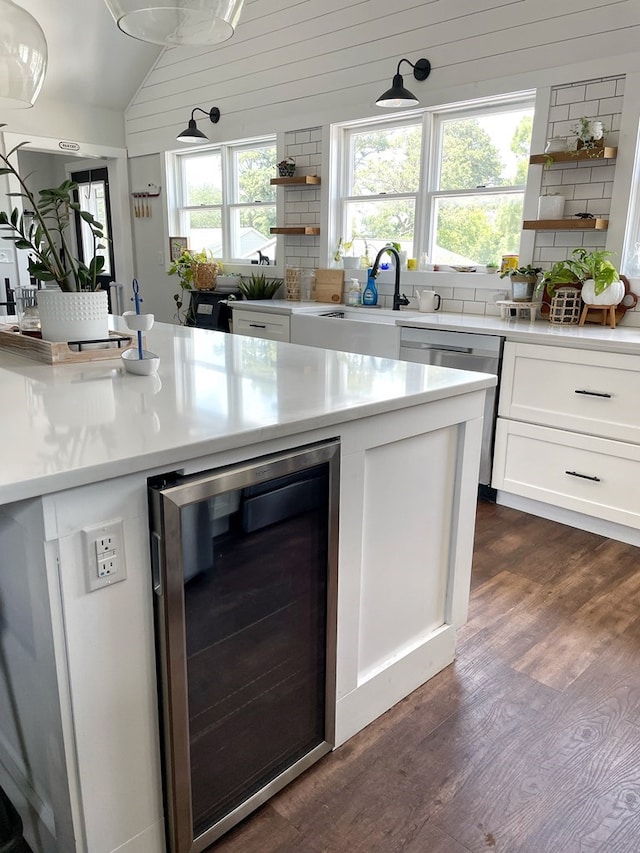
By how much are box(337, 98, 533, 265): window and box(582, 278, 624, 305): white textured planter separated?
802mm

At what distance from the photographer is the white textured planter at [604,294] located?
322 cm

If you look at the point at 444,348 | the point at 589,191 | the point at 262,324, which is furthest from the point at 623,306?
the point at 262,324

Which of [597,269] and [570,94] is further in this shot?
[570,94]

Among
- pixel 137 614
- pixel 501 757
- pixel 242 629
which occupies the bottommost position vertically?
pixel 501 757

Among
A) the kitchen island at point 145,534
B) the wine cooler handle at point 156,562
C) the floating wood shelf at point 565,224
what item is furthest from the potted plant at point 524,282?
the wine cooler handle at point 156,562

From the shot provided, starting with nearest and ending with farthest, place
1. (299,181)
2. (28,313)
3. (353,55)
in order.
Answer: (28,313), (353,55), (299,181)

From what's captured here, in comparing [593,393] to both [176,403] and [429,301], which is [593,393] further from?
[176,403]

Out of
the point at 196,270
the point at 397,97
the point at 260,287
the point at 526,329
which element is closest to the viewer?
the point at 526,329

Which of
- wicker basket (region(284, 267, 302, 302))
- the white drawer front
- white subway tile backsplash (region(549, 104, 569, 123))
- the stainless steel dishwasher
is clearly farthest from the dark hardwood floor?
wicker basket (region(284, 267, 302, 302))

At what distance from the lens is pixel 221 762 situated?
4.54ft

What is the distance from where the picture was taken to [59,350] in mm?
1904

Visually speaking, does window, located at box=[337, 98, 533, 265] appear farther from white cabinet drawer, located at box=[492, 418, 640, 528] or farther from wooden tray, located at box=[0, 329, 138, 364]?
wooden tray, located at box=[0, 329, 138, 364]

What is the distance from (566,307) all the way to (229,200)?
141 inches

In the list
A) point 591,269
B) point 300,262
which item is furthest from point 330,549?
point 300,262
